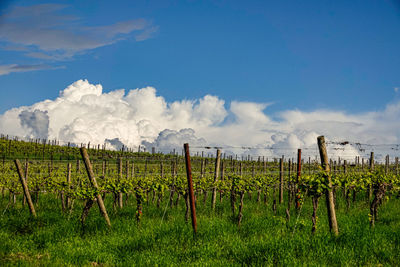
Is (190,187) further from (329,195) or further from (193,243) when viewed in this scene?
(329,195)

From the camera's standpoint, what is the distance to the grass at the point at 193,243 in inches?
252

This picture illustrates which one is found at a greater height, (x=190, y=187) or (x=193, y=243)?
(x=190, y=187)

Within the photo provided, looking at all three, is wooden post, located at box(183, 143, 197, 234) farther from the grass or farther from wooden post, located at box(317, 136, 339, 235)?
wooden post, located at box(317, 136, 339, 235)

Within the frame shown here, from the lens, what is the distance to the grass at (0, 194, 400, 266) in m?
6.41

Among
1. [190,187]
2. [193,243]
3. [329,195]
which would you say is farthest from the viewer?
[190,187]

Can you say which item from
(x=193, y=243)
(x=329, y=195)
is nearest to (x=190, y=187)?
(x=193, y=243)

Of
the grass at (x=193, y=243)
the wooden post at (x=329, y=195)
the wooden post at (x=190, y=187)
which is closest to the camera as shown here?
the grass at (x=193, y=243)

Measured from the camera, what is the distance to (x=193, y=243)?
24.9ft

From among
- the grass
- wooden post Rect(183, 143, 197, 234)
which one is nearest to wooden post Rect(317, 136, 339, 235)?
the grass

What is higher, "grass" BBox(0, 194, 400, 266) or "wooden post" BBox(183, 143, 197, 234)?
"wooden post" BBox(183, 143, 197, 234)

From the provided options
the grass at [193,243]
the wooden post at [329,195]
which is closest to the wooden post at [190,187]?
the grass at [193,243]

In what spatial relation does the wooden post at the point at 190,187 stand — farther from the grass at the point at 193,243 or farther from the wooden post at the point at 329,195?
the wooden post at the point at 329,195

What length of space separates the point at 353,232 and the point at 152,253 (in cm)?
461

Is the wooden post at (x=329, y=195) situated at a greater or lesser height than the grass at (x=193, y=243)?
greater
